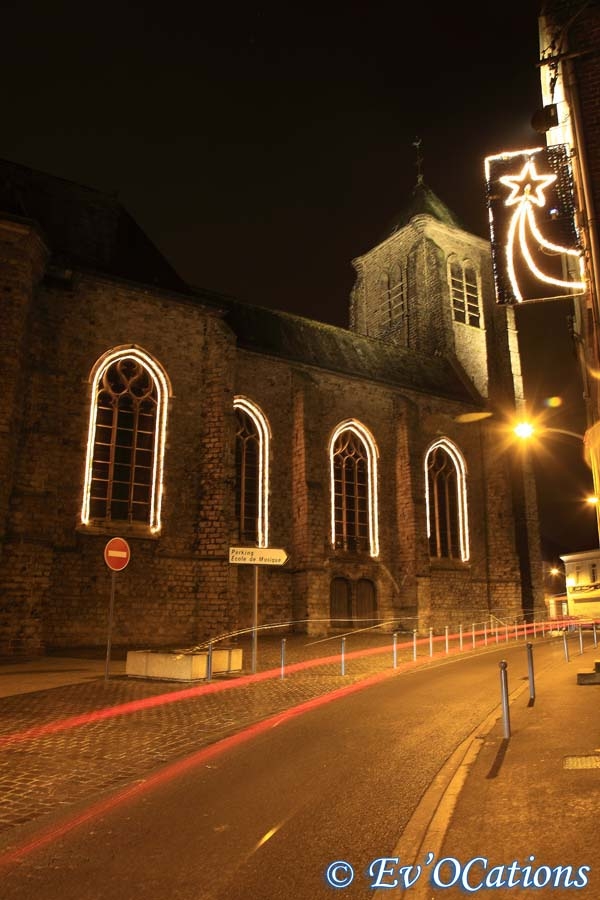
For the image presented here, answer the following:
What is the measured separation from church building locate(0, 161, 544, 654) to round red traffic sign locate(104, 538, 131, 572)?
7.51 ft

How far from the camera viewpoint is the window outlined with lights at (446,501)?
27328 mm

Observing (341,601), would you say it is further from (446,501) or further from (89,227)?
(89,227)

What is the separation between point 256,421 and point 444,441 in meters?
9.03

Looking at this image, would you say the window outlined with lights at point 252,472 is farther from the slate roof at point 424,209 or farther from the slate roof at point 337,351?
the slate roof at point 424,209

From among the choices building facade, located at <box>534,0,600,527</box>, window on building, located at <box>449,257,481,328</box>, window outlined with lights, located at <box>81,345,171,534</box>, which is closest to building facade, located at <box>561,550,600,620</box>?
window on building, located at <box>449,257,481,328</box>

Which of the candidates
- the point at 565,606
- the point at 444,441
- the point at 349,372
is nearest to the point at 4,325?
the point at 349,372

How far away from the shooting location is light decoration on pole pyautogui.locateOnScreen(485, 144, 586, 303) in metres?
10.5

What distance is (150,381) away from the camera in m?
20.1

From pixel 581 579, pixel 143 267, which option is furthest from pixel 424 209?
pixel 581 579

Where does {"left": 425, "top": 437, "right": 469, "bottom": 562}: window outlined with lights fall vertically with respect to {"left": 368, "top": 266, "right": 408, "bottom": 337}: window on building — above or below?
below

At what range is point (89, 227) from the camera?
21109 mm

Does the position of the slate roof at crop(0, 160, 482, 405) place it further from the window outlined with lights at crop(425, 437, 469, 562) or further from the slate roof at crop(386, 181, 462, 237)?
the slate roof at crop(386, 181, 462, 237)

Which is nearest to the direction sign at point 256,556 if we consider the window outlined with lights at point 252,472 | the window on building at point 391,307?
the window outlined with lights at point 252,472

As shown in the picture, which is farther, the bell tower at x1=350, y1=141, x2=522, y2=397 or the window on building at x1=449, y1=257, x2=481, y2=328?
the window on building at x1=449, y1=257, x2=481, y2=328
